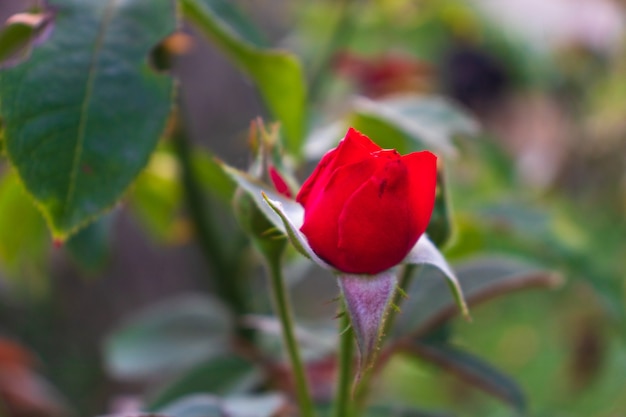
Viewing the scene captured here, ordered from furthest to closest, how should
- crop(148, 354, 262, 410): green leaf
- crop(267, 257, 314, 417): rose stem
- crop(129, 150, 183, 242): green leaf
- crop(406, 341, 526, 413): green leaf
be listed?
1. crop(129, 150, 183, 242): green leaf
2. crop(148, 354, 262, 410): green leaf
3. crop(406, 341, 526, 413): green leaf
4. crop(267, 257, 314, 417): rose stem

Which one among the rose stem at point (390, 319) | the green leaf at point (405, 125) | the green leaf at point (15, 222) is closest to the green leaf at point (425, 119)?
the green leaf at point (405, 125)

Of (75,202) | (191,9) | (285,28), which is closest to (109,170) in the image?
(75,202)

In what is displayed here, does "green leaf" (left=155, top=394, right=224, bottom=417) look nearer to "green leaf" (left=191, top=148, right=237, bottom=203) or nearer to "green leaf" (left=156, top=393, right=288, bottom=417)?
"green leaf" (left=156, top=393, right=288, bottom=417)

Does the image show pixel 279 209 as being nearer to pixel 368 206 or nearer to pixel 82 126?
pixel 368 206

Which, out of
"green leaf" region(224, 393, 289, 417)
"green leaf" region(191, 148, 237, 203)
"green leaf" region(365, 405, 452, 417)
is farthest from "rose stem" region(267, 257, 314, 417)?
"green leaf" region(191, 148, 237, 203)

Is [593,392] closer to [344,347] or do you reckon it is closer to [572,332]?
[572,332]

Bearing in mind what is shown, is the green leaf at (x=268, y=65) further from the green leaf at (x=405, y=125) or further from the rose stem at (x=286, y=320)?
the rose stem at (x=286, y=320)
